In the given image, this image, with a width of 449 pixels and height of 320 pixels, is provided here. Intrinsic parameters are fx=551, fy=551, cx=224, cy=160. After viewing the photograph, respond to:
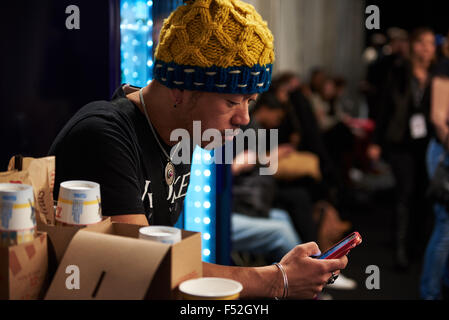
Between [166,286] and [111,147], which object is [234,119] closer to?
[111,147]

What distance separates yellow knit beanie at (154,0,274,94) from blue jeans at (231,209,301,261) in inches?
83.4

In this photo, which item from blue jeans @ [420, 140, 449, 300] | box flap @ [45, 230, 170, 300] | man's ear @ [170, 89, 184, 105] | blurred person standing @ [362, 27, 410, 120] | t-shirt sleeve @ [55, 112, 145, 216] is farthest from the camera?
blurred person standing @ [362, 27, 410, 120]

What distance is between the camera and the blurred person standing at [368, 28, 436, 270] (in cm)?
455

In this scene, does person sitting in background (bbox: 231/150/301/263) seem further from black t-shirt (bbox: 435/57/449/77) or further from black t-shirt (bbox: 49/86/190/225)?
black t-shirt (bbox: 49/86/190/225)

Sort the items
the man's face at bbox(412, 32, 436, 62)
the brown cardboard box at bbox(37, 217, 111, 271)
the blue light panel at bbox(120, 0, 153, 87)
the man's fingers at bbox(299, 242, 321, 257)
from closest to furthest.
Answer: the brown cardboard box at bbox(37, 217, 111, 271), the man's fingers at bbox(299, 242, 321, 257), the blue light panel at bbox(120, 0, 153, 87), the man's face at bbox(412, 32, 436, 62)

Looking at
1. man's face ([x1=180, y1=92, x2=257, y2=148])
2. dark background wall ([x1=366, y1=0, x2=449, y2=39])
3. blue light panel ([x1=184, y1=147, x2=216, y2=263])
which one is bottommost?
blue light panel ([x1=184, y1=147, x2=216, y2=263])

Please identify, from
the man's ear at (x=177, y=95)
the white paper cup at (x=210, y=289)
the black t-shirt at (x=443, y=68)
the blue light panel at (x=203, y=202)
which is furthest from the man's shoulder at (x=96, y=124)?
the black t-shirt at (x=443, y=68)

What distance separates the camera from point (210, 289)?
1.13 meters

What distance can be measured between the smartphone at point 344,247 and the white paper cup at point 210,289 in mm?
460

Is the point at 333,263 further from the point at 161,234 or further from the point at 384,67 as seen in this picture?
the point at 384,67

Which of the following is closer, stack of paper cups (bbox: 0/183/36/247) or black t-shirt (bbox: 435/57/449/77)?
stack of paper cups (bbox: 0/183/36/247)

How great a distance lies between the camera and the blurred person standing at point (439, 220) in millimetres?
3553

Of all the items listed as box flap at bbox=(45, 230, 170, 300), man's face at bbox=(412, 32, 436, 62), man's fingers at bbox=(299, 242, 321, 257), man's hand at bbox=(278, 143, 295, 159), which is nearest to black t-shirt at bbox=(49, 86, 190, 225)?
box flap at bbox=(45, 230, 170, 300)

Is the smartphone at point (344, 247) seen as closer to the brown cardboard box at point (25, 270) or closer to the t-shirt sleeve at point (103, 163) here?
the t-shirt sleeve at point (103, 163)
